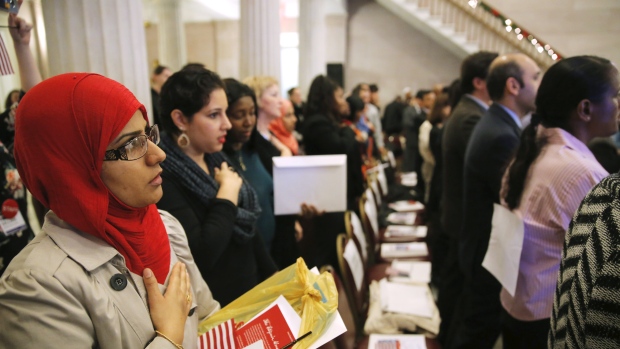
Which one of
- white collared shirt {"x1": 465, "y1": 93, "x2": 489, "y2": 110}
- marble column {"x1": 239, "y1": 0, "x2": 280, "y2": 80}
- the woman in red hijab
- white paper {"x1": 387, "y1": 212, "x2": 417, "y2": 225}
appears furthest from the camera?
marble column {"x1": 239, "y1": 0, "x2": 280, "y2": 80}

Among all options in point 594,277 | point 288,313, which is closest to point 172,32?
Answer: point 288,313

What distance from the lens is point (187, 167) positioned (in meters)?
1.48

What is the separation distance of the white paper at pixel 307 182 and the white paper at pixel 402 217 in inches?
67.0

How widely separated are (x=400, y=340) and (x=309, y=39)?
19.5 feet

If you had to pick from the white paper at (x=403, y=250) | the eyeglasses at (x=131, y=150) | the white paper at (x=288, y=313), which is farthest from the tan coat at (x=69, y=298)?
the white paper at (x=403, y=250)

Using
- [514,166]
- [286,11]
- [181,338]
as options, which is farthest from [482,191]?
[286,11]

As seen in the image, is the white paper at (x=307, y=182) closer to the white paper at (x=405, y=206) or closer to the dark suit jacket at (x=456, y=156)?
the dark suit jacket at (x=456, y=156)

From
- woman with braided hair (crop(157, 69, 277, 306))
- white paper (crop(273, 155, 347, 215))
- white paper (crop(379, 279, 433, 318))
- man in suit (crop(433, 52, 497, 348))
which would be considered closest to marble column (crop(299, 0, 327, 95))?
man in suit (crop(433, 52, 497, 348))

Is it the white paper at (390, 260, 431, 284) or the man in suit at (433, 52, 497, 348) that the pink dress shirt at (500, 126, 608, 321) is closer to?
the man in suit at (433, 52, 497, 348)

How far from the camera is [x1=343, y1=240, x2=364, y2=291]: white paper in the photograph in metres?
2.17

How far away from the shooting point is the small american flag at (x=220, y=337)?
1.08m

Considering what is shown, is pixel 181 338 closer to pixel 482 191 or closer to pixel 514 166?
pixel 514 166

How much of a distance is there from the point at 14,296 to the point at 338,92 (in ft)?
8.62

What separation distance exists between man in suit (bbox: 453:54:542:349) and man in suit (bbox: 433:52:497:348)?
0.32m
